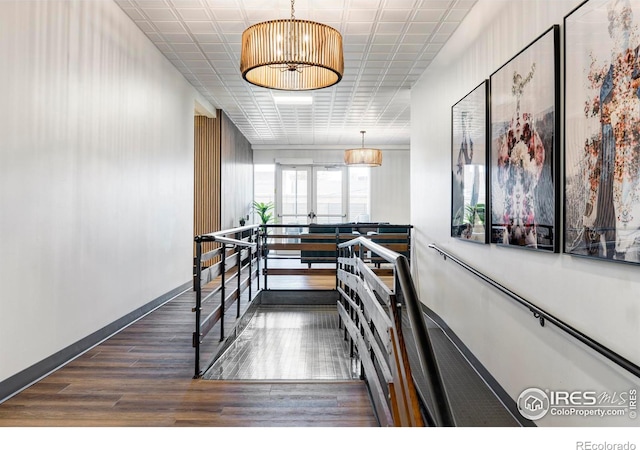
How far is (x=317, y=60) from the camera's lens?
288 centimetres

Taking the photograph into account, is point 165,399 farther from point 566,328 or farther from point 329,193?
point 329,193

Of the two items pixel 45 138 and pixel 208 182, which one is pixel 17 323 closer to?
pixel 45 138

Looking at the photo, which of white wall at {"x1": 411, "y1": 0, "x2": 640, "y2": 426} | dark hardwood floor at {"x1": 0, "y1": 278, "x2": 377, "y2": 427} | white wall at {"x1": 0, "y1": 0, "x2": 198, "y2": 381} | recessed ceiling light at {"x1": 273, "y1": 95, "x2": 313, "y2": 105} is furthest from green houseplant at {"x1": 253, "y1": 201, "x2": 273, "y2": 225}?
dark hardwood floor at {"x1": 0, "y1": 278, "x2": 377, "y2": 427}

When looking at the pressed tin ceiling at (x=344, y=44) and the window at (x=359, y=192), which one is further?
the window at (x=359, y=192)

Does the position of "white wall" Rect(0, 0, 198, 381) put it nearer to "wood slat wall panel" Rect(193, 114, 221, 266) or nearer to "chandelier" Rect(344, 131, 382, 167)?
"wood slat wall panel" Rect(193, 114, 221, 266)

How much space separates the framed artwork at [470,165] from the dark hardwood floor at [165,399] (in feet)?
5.43

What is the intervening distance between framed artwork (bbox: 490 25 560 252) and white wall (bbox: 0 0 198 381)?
3.03m

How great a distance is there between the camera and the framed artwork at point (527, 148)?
2.30 metres

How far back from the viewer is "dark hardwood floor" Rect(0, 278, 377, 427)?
7.55ft

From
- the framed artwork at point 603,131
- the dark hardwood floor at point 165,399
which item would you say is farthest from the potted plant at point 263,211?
the framed artwork at point 603,131

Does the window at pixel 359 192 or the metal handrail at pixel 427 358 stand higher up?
the window at pixel 359 192

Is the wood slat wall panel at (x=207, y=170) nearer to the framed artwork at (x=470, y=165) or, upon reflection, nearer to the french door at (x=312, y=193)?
the french door at (x=312, y=193)

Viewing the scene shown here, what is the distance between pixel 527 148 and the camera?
261 centimetres

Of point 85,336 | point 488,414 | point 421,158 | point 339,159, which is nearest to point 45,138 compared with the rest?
point 85,336
